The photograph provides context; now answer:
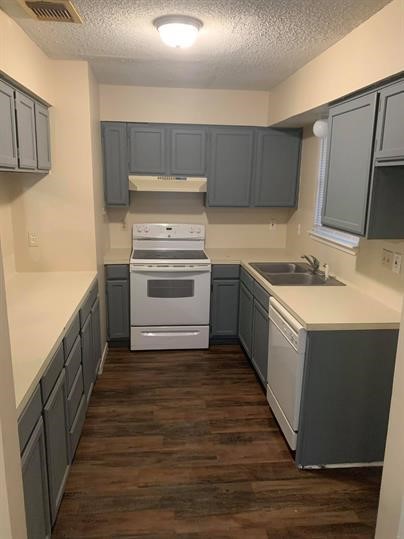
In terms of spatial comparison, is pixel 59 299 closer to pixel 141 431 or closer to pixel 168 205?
pixel 141 431

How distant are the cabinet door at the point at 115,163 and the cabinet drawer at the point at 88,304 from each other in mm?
1042

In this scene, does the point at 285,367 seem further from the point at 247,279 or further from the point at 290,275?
the point at 247,279

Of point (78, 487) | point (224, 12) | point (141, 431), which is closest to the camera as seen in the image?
point (224, 12)

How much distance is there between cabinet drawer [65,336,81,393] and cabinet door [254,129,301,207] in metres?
2.42

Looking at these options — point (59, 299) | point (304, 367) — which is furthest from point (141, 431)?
point (304, 367)

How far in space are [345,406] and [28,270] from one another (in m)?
2.57

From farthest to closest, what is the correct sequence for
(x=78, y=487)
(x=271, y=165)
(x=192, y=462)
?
(x=271, y=165) → (x=192, y=462) → (x=78, y=487)

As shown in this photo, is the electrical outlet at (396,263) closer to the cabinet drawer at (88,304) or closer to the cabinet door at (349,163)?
the cabinet door at (349,163)

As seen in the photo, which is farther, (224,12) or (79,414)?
(79,414)

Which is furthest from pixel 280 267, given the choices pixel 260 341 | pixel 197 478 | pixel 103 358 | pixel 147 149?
pixel 197 478

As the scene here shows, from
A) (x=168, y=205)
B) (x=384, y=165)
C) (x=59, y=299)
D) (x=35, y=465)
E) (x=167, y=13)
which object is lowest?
(x=35, y=465)

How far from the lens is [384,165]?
2006mm

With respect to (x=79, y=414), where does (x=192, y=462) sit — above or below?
below

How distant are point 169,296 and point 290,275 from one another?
1.18 metres
